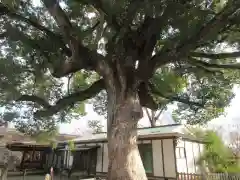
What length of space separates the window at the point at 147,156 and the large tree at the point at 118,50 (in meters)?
3.89

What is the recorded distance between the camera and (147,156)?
36.7 ft

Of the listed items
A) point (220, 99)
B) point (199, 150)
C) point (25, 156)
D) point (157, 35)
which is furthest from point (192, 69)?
point (25, 156)

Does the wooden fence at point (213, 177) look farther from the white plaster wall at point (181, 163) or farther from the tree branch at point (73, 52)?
the tree branch at point (73, 52)

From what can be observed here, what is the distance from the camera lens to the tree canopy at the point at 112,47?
19.0ft

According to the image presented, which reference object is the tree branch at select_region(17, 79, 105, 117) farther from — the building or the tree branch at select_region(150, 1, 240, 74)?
the building

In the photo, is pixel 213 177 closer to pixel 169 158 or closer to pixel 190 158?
pixel 169 158

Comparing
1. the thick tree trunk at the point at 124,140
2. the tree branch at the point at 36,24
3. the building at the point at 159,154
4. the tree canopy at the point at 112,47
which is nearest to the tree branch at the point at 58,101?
the tree canopy at the point at 112,47

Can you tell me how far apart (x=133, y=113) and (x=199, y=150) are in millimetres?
7762

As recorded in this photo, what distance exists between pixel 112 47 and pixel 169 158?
21.4 feet

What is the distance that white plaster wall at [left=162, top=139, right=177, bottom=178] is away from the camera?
397 inches

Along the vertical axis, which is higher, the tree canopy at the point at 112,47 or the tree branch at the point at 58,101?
the tree canopy at the point at 112,47

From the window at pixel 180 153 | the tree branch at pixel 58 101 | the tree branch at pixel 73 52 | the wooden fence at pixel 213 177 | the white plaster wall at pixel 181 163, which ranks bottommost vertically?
the wooden fence at pixel 213 177

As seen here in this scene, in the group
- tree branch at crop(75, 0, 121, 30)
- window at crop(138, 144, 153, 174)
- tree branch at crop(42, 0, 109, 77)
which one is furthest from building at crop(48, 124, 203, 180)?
tree branch at crop(75, 0, 121, 30)

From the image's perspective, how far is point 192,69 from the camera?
28.1 feet
